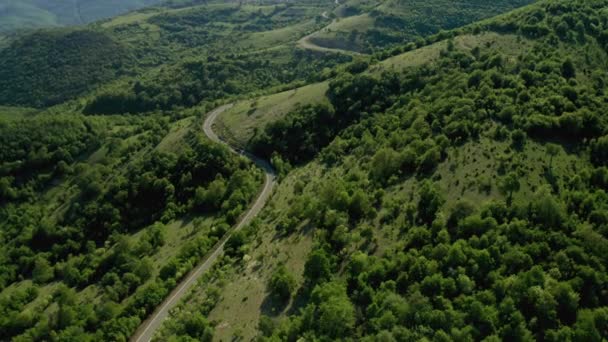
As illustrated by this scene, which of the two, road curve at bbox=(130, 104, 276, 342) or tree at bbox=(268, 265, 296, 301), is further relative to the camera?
road curve at bbox=(130, 104, 276, 342)

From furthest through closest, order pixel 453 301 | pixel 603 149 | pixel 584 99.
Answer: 1. pixel 584 99
2. pixel 603 149
3. pixel 453 301

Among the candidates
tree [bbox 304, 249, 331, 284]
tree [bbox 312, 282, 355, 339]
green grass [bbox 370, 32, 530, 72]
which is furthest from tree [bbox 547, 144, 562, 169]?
green grass [bbox 370, 32, 530, 72]

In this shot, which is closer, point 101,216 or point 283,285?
point 283,285

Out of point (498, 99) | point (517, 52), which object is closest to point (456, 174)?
point (498, 99)

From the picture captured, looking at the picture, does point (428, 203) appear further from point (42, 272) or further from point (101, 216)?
point (42, 272)

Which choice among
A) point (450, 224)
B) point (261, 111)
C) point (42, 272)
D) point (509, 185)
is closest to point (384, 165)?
point (450, 224)

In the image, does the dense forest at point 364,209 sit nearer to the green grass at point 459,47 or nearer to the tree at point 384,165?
the tree at point 384,165

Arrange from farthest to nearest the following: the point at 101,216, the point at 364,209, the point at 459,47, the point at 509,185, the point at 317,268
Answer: the point at 459,47
the point at 101,216
the point at 364,209
the point at 509,185
the point at 317,268

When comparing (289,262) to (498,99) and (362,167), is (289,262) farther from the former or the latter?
(498,99)

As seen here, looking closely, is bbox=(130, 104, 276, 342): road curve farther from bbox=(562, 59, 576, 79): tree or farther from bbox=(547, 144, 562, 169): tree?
bbox=(562, 59, 576, 79): tree
